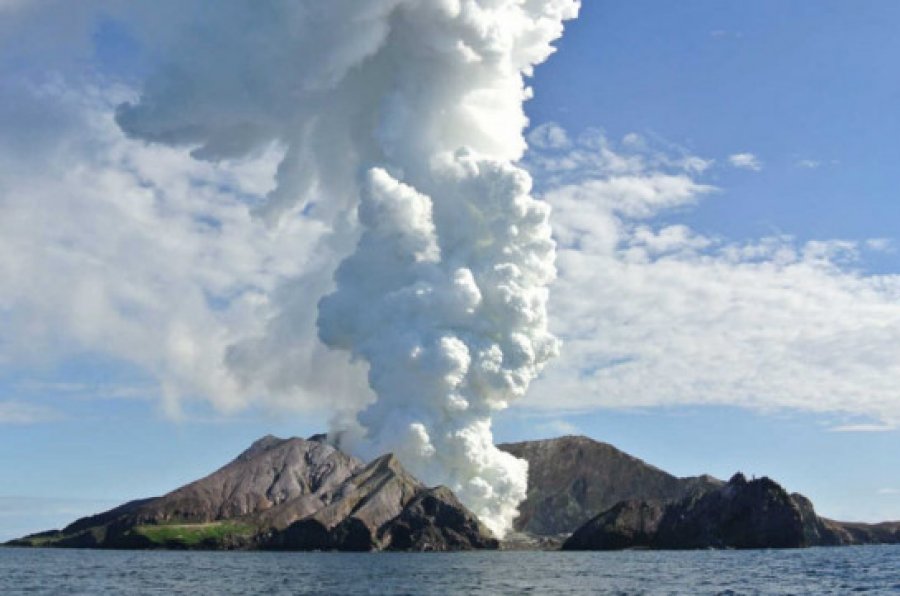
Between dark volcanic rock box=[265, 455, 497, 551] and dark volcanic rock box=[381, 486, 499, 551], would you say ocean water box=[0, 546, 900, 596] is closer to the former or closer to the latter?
dark volcanic rock box=[265, 455, 497, 551]

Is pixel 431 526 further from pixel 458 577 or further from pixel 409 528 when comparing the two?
pixel 458 577

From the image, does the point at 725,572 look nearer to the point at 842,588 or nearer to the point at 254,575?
the point at 842,588

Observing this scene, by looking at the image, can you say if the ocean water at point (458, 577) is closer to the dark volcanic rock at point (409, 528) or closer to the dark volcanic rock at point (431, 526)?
the dark volcanic rock at point (409, 528)

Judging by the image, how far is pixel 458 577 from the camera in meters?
106

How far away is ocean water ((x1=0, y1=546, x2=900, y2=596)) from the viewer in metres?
89.7

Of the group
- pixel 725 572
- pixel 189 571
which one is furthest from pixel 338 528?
pixel 725 572

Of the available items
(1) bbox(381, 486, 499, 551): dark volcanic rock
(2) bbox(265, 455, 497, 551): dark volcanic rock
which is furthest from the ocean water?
(1) bbox(381, 486, 499, 551): dark volcanic rock

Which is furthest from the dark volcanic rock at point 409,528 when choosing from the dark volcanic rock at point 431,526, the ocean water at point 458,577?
the ocean water at point 458,577

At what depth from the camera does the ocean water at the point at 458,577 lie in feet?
294

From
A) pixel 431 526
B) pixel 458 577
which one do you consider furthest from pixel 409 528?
pixel 458 577

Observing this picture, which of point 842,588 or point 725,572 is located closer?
point 842,588

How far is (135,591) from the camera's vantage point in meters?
91.1

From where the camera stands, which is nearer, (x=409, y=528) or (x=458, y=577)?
(x=458, y=577)

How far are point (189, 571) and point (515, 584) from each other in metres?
47.5
